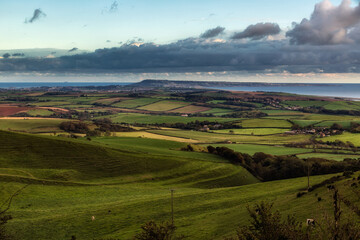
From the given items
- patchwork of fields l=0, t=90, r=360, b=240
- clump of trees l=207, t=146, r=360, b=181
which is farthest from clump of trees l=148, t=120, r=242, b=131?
clump of trees l=207, t=146, r=360, b=181

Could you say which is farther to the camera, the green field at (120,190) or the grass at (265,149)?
the grass at (265,149)

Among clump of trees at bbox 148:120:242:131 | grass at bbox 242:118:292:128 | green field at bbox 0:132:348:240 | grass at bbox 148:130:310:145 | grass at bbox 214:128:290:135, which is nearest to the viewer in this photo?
green field at bbox 0:132:348:240

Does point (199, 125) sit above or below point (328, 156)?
below

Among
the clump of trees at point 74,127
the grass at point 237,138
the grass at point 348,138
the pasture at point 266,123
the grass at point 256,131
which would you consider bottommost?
the grass at point 237,138

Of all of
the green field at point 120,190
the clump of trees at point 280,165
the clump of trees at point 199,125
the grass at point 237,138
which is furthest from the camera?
the clump of trees at point 199,125

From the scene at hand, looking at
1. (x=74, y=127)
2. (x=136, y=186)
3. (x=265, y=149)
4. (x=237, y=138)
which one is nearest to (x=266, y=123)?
(x=237, y=138)

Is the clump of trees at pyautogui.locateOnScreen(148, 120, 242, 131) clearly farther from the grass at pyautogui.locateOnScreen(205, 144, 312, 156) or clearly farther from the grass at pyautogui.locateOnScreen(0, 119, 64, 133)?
the grass at pyautogui.locateOnScreen(0, 119, 64, 133)

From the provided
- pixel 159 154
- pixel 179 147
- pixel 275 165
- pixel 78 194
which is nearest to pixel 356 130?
pixel 275 165

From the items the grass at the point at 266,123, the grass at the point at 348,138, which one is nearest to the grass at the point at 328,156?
the grass at the point at 348,138

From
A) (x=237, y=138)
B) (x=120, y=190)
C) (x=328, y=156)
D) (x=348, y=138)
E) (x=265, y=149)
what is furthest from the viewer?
(x=237, y=138)

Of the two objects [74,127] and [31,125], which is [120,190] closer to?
[74,127]

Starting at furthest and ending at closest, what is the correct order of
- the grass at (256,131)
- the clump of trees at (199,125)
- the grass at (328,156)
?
the clump of trees at (199,125)
the grass at (256,131)
the grass at (328,156)

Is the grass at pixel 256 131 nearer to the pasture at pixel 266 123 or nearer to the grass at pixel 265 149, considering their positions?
the pasture at pixel 266 123
